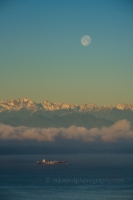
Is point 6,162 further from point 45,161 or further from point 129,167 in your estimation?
point 129,167

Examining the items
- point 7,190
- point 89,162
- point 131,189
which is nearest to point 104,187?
point 131,189

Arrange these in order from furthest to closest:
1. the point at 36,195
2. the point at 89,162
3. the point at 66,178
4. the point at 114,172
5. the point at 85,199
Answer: the point at 89,162
the point at 114,172
the point at 66,178
the point at 36,195
the point at 85,199

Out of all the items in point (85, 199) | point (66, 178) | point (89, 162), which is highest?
point (89, 162)

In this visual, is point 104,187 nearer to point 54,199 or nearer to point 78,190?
point 78,190

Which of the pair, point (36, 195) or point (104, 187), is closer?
point (36, 195)

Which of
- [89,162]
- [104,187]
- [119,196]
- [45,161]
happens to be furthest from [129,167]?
[119,196]

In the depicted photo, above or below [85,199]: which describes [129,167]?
above

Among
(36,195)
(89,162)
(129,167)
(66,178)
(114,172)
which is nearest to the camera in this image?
(36,195)
